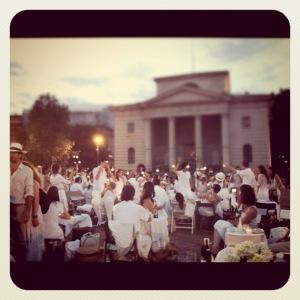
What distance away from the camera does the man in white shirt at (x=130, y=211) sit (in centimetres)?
421

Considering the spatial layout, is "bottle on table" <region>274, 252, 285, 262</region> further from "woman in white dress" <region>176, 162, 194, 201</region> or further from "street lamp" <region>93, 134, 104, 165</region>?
"street lamp" <region>93, 134, 104, 165</region>

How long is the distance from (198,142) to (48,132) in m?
1.32

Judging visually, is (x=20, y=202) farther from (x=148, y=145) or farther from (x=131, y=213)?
(x=148, y=145)

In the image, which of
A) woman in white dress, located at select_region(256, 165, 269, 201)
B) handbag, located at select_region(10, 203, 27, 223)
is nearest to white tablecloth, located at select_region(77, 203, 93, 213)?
handbag, located at select_region(10, 203, 27, 223)

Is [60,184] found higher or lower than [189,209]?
higher

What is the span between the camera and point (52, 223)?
420 cm

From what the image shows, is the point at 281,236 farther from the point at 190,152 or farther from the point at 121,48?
the point at 121,48

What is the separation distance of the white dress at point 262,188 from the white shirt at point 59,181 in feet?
5.39

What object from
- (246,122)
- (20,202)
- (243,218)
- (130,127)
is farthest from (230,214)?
(20,202)

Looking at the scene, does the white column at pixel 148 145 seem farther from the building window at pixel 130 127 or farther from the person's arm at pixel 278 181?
the person's arm at pixel 278 181

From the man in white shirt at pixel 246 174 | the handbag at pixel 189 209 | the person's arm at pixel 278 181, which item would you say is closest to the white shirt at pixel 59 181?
the handbag at pixel 189 209

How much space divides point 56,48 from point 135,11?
745 millimetres

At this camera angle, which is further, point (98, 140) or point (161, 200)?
point (98, 140)

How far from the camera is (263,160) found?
418cm
